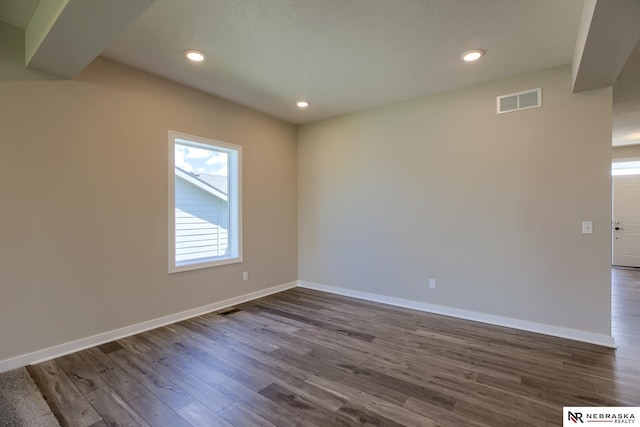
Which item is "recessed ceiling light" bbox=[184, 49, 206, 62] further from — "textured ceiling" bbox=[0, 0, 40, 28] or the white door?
the white door

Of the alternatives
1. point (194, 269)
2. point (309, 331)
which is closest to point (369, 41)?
point (309, 331)

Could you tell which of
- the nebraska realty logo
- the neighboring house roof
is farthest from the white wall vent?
the neighboring house roof

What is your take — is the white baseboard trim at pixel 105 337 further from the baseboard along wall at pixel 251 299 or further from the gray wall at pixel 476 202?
the gray wall at pixel 476 202

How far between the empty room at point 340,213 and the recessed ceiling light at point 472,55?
0.03m

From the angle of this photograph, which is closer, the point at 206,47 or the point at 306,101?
the point at 206,47

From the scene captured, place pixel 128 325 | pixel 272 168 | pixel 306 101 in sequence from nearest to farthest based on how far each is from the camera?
1. pixel 128 325
2. pixel 306 101
3. pixel 272 168

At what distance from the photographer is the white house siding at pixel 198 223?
12.3 ft

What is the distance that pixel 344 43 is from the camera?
271 cm

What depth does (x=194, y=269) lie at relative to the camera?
3783 millimetres

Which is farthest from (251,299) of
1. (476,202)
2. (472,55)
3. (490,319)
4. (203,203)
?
(472,55)

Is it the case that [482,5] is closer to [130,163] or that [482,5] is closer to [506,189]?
[506,189]

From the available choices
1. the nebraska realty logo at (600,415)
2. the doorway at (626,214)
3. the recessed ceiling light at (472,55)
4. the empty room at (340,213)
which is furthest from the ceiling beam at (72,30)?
the doorway at (626,214)

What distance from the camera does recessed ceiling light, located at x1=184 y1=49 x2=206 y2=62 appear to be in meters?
2.84

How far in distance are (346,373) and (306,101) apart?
331 centimetres
